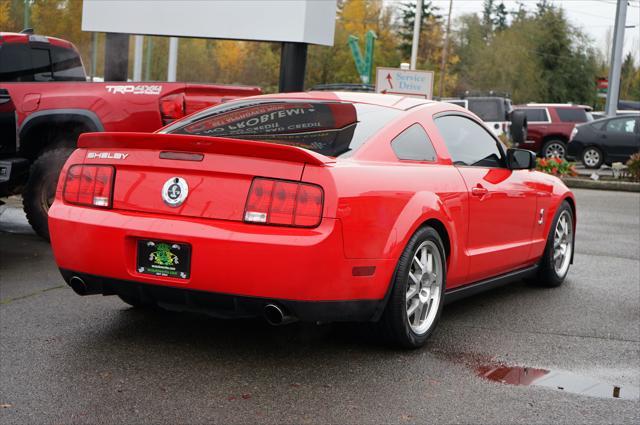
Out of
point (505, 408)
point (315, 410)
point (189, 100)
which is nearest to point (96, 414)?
point (315, 410)

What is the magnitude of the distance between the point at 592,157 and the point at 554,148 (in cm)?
441

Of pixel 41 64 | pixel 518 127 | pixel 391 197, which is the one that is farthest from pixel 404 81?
pixel 391 197

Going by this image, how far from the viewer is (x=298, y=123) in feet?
17.9

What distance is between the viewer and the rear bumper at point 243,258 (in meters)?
4.57

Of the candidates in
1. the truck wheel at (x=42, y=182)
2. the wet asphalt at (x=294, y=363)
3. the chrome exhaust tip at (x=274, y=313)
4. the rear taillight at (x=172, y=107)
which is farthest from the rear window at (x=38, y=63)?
the chrome exhaust tip at (x=274, y=313)

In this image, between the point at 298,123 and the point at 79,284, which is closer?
the point at 79,284

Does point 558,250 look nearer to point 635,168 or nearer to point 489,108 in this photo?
point 635,168

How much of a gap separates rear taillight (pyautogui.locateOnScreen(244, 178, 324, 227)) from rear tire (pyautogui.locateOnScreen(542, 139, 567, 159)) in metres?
27.1

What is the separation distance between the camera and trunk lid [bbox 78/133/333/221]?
4.68 m

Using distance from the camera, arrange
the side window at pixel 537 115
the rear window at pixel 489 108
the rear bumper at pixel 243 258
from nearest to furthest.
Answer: the rear bumper at pixel 243 258 < the rear window at pixel 489 108 < the side window at pixel 537 115

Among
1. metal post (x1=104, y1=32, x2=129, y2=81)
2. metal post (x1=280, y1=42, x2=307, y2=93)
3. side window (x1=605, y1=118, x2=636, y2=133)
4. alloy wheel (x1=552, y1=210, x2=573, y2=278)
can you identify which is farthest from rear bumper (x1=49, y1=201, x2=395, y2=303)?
side window (x1=605, y1=118, x2=636, y2=133)

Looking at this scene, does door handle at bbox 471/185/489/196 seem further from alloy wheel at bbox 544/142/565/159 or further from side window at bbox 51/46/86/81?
alloy wheel at bbox 544/142/565/159

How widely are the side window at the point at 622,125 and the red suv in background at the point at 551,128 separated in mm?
4135

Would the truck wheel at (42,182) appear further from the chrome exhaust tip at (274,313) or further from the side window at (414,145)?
the chrome exhaust tip at (274,313)
